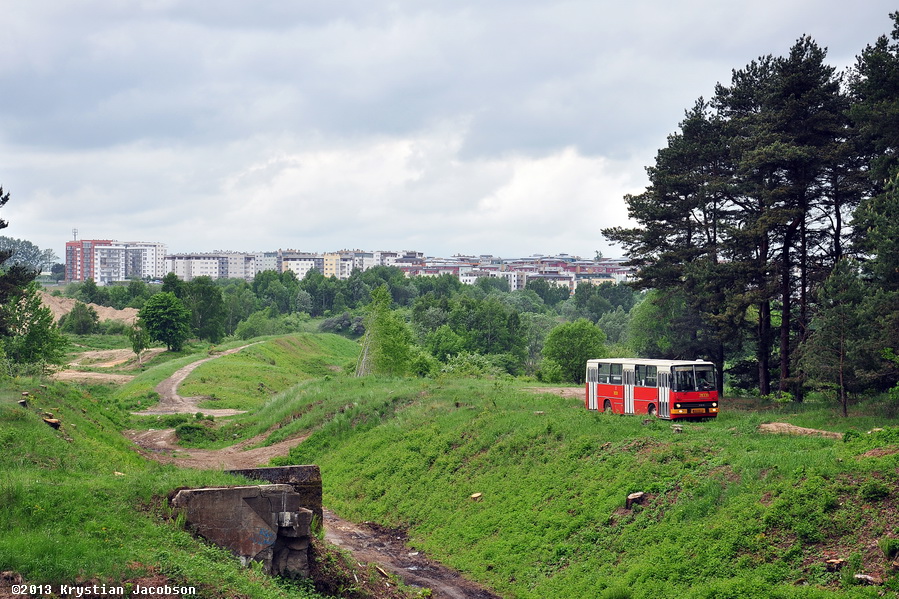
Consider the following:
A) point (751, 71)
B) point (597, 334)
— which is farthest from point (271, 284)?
point (751, 71)

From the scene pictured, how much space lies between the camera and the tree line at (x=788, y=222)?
28484 mm

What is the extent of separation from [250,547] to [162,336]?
82844mm

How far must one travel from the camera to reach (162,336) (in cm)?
9300

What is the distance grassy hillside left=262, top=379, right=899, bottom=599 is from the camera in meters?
16.7

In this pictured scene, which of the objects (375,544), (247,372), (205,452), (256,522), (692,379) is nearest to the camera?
(256,522)

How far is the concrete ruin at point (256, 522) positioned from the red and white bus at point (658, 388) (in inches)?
714

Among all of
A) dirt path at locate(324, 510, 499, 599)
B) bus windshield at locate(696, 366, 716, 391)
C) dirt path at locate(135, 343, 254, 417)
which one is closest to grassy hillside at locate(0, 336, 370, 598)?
dirt path at locate(324, 510, 499, 599)

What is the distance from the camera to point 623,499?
71.6 feet

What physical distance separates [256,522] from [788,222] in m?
30.2

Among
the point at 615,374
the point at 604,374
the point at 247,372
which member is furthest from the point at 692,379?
the point at 247,372

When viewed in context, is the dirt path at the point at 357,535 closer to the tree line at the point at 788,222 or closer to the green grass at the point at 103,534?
the green grass at the point at 103,534

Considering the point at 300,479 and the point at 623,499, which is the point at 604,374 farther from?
the point at 300,479

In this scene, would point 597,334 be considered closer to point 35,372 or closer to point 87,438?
point 35,372

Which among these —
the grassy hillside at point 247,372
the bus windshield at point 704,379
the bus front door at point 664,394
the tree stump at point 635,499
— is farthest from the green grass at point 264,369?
the tree stump at point 635,499
